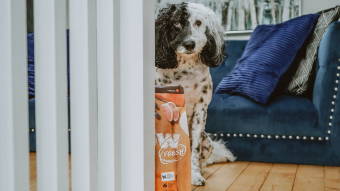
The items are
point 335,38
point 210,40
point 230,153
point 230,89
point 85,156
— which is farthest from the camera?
point 230,89

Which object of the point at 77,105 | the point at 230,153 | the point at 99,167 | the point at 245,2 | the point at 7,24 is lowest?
the point at 230,153

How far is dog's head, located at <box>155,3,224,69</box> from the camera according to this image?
142 centimetres

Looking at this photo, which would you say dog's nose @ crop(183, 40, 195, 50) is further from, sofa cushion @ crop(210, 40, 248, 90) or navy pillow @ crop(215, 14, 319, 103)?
sofa cushion @ crop(210, 40, 248, 90)

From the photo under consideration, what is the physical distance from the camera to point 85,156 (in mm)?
636

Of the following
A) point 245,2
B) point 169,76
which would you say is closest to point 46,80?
point 169,76

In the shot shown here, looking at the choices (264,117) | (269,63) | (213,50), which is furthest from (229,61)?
(213,50)

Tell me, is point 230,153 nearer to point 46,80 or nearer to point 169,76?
point 169,76

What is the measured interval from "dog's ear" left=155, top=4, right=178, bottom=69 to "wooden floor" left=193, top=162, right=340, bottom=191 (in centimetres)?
55

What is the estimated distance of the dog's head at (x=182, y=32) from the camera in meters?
1.42

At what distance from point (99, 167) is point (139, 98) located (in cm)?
15

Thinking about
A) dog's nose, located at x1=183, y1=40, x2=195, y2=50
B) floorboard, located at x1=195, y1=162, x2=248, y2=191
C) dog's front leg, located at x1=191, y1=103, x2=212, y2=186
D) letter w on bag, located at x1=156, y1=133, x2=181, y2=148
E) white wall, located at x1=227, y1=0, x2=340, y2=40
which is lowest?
floorboard, located at x1=195, y1=162, x2=248, y2=191

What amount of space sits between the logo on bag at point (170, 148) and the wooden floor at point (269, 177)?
522 millimetres

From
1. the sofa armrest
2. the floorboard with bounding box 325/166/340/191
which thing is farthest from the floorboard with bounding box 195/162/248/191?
the sofa armrest

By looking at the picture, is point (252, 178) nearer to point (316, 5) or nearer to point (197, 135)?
point (197, 135)
